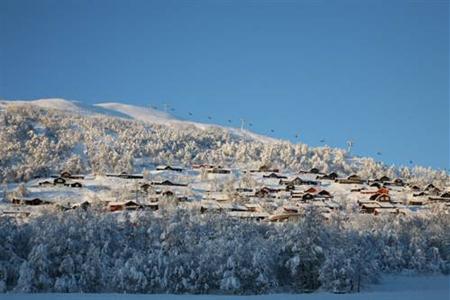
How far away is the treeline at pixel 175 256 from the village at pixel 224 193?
13994 mm

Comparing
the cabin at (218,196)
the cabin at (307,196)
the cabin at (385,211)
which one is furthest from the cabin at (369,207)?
the cabin at (218,196)

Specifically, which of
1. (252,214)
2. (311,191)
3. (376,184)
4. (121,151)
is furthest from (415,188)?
(121,151)

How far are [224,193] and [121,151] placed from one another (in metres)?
35.2

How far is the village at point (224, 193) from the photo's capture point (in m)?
54.5

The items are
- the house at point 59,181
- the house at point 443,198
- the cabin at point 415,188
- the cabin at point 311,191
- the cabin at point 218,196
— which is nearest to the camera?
the cabin at point 218,196

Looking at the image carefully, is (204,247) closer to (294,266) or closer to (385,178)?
(294,266)

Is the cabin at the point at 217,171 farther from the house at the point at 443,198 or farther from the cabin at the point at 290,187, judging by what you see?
the house at the point at 443,198

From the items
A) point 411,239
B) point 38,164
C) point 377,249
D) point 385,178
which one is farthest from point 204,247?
point 385,178

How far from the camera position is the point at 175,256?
30672 mm

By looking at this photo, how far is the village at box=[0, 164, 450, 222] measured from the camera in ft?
179

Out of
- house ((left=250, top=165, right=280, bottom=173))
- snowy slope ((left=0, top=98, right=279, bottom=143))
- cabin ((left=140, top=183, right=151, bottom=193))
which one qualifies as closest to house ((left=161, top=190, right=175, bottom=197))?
cabin ((left=140, top=183, right=151, bottom=193))

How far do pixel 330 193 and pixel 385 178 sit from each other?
20.3 m

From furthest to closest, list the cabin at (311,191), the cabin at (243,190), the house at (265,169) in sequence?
the house at (265,169), the cabin at (311,191), the cabin at (243,190)

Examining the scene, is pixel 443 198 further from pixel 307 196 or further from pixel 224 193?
pixel 224 193
